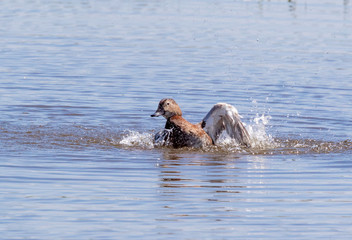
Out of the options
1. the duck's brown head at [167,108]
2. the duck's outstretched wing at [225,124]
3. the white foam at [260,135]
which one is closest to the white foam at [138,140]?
the duck's brown head at [167,108]

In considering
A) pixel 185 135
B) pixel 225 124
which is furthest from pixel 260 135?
pixel 185 135

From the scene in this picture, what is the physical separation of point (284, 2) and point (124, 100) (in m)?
20.2

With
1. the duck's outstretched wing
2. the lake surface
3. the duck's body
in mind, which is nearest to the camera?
the lake surface

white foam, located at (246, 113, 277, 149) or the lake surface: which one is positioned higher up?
the lake surface

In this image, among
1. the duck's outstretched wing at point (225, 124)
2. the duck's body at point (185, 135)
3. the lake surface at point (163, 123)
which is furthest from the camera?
the duck's outstretched wing at point (225, 124)

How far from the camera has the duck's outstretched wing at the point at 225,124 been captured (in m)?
11.9

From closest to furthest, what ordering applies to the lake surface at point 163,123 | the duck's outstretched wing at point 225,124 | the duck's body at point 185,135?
the lake surface at point 163,123, the duck's body at point 185,135, the duck's outstretched wing at point 225,124

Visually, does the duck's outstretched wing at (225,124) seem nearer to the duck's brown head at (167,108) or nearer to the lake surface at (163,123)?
the lake surface at (163,123)

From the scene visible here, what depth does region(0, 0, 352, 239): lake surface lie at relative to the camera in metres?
7.64

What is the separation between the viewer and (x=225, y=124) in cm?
1209

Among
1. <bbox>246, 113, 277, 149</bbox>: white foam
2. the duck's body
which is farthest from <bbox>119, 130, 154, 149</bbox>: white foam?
<bbox>246, 113, 277, 149</bbox>: white foam

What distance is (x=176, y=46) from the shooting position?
22188 mm

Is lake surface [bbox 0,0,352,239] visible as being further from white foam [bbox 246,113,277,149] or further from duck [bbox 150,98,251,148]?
duck [bbox 150,98,251,148]

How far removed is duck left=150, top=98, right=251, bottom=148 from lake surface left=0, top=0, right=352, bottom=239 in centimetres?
21
